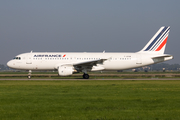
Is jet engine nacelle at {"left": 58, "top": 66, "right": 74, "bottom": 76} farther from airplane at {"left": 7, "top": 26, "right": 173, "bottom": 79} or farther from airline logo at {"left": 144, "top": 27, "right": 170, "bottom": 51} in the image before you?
airline logo at {"left": 144, "top": 27, "right": 170, "bottom": 51}

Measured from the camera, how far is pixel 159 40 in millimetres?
39156

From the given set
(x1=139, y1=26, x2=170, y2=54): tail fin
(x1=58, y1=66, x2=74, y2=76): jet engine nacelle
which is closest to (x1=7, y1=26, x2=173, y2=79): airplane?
(x1=139, y1=26, x2=170, y2=54): tail fin

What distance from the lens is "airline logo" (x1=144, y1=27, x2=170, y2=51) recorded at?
39.0 metres

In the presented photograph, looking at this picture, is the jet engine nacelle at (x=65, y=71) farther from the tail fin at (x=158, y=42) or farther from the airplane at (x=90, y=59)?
the tail fin at (x=158, y=42)

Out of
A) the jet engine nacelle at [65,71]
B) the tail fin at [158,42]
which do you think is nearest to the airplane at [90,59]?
the tail fin at [158,42]

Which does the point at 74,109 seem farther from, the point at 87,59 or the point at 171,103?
the point at 87,59

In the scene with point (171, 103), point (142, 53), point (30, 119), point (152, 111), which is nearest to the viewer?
point (30, 119)

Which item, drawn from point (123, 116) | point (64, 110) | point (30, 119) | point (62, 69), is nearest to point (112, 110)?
point (123, 116)

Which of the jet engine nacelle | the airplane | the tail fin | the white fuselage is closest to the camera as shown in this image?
the jet engine nacelle

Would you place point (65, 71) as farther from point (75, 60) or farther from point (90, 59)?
point (90, 59)

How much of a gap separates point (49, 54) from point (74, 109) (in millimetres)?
26247

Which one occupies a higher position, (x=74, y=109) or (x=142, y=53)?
(x=142, y=53)

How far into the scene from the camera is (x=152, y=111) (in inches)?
436

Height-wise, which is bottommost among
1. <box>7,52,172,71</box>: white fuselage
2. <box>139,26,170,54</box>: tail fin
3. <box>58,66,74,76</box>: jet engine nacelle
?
<box>58,66,74,76</box>: jet engine nacelle
